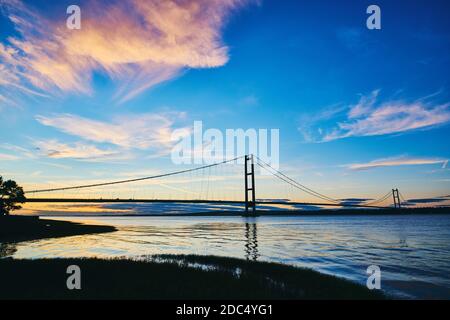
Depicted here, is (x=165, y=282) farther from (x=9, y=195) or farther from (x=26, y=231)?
(x=9, y=195)

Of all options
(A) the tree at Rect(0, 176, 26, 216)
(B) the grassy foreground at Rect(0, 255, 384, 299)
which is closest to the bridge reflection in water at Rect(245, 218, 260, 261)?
(B) the grassy foreground at Rect(0, 255, 384, 299)

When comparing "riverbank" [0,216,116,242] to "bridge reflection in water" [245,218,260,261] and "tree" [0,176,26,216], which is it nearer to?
"tree" [0,176,26,216]

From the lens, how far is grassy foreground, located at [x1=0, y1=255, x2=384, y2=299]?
1025 cm

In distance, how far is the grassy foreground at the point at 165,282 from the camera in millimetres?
10250

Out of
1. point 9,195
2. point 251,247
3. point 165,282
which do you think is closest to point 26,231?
point 9,195

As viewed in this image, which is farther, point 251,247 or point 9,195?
point 9,195

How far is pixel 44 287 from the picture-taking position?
10.9m

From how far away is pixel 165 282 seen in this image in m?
12.1

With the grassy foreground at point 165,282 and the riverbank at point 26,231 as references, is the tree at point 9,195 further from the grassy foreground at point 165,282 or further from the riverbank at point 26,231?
the grassy foreground at point 165,282

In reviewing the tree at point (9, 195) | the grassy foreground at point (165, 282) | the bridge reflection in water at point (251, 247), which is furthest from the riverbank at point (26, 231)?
the bridge reflection in water at point (251, 247)
